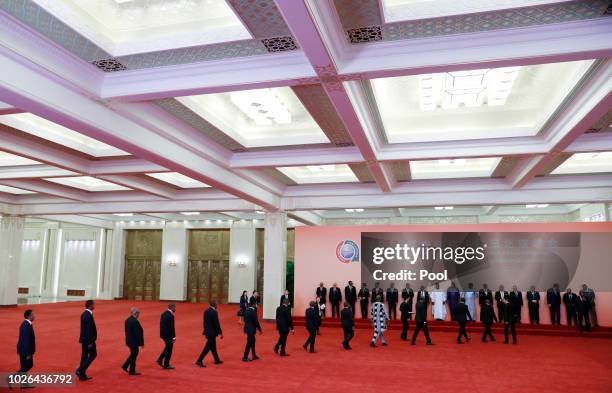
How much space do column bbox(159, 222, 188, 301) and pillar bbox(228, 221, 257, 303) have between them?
9.94 feet

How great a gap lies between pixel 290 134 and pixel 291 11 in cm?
639

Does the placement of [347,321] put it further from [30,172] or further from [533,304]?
[30,172]

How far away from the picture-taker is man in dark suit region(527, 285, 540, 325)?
16266 millimetres

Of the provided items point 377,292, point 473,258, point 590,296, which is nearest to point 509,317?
point 473,258

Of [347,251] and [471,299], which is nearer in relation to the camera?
[471,299]

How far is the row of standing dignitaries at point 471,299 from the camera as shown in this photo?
15766 millimetres

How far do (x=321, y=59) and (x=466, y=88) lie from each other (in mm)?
4022

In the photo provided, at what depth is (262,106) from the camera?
32.1 feet

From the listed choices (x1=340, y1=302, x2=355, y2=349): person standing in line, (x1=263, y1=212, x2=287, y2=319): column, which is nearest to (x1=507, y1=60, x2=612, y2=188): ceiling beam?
(x1=340, y1=302, x2=355, y2=349): person standing in line

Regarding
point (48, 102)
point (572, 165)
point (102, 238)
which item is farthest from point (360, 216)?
point (48, 102)

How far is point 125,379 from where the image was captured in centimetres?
843

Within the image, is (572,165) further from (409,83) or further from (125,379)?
(125,379)

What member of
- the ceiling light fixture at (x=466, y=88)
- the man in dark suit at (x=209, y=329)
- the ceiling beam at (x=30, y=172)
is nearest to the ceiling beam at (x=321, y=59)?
the ceiling light fixture at (x=466, y=88)

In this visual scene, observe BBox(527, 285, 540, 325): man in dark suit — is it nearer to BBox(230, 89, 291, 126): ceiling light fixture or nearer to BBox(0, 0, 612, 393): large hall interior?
BBox(0, 0, 612, 393): large hall interior
